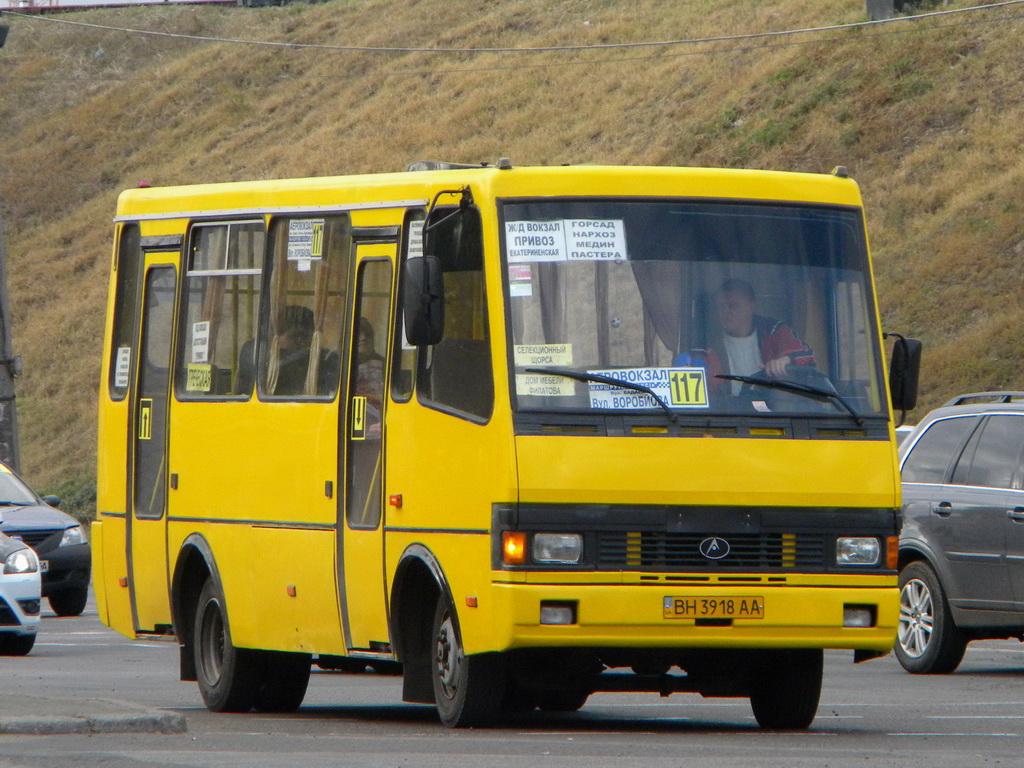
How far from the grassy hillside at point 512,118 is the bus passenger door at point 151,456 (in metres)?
20.4

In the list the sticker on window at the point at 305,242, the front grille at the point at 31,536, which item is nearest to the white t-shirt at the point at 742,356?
the sticker on window at the point at 305,242

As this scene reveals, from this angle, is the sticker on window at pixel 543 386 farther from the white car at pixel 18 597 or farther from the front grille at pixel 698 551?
the white car at pixel 18 597

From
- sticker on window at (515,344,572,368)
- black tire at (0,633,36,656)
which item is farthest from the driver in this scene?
black tire at (0,633,36,656)

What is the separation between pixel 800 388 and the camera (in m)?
10.2

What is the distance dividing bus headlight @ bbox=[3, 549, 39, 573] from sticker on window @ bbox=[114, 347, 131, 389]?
4.28 m

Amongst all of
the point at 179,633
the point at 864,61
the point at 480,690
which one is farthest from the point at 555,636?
the point at 864,61

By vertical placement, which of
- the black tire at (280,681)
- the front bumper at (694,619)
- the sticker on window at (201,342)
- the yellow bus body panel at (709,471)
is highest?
the sticker on window at (201,342)

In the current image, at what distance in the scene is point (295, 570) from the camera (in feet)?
37.2

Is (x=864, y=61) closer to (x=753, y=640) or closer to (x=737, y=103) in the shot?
(x=737, y=103)

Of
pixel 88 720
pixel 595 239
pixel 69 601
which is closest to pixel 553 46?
pixel 69 601

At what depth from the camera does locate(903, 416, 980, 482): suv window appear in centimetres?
1509

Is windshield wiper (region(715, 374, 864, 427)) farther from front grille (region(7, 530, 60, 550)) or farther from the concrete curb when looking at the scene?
front grille (region(7, 530, 60, 550))

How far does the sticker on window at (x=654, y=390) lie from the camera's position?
32.2 feet

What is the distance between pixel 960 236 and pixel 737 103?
11.1 meters
